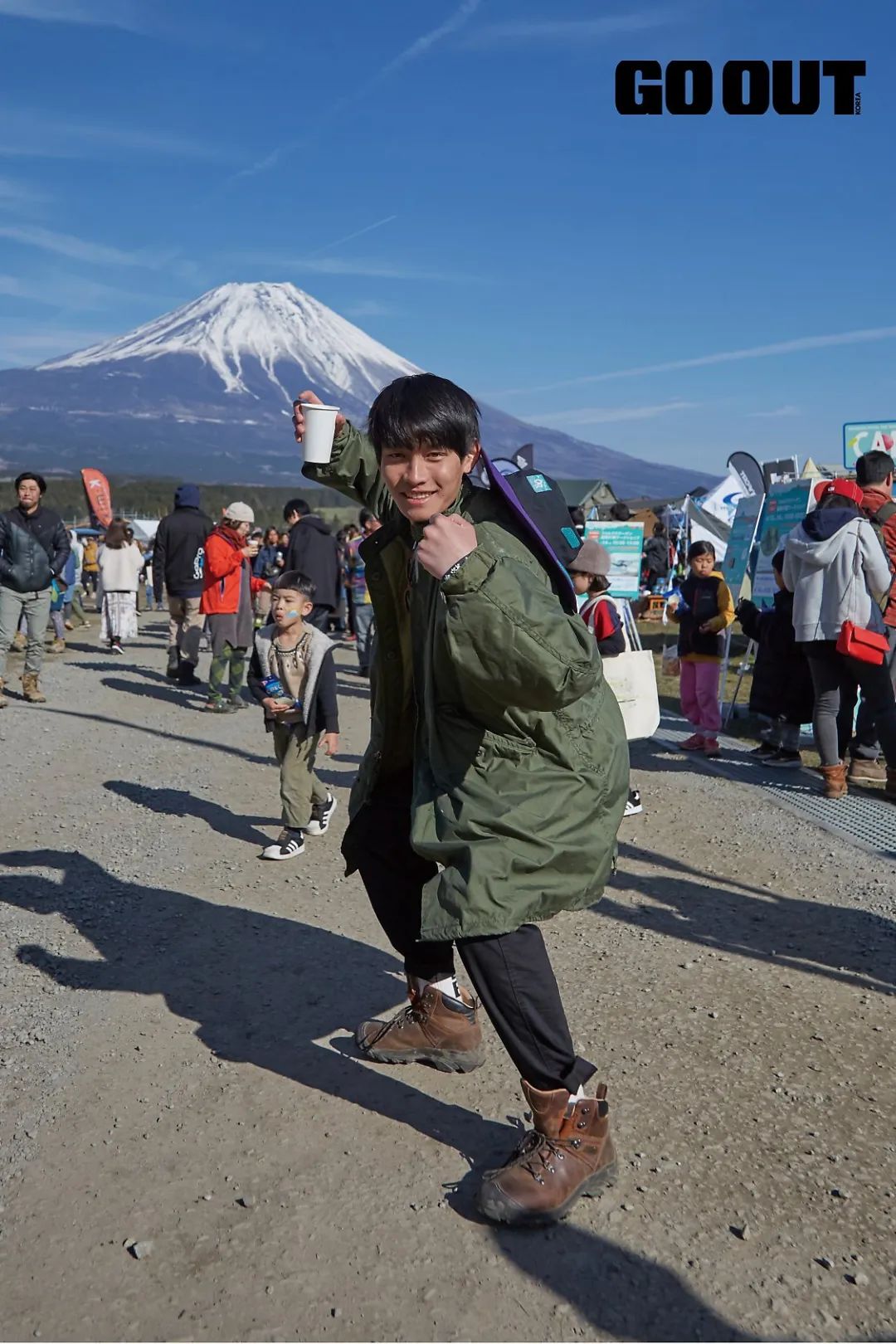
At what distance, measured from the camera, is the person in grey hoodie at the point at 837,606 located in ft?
22.5

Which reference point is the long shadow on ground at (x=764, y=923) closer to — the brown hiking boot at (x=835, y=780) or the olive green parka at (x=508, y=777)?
the brown hiking boot at (x=835, y=780)

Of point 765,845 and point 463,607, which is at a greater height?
point 463,607

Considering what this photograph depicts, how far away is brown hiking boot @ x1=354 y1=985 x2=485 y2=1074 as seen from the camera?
332 centimetres

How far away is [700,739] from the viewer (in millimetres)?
8906

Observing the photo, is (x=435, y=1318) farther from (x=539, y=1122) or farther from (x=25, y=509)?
(x=25, y=509)

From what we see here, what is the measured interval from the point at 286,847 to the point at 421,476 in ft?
12.2

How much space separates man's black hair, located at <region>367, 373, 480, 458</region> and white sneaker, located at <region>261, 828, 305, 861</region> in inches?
145

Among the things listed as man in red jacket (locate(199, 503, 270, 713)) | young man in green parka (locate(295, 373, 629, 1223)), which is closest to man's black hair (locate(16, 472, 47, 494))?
man in red jacket (locate(199, 503, 270, 713))

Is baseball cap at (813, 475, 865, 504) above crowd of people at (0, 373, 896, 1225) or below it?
above

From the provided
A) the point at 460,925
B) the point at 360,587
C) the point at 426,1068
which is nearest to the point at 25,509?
the point at 360,587

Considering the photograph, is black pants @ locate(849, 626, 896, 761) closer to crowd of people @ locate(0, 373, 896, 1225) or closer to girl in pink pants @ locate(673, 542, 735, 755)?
girl in pink pants @ locate(673, 542, 735, 755)

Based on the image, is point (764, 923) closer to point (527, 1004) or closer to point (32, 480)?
point (527, 1004)

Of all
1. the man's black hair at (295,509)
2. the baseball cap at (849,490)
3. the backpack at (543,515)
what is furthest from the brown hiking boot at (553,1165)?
the man's black hair at (295,509)

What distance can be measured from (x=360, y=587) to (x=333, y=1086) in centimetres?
1025
